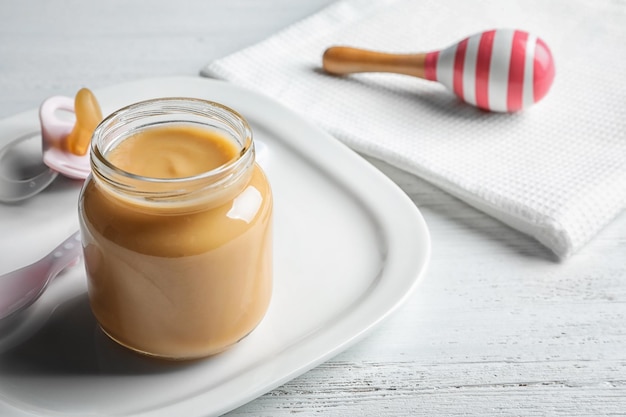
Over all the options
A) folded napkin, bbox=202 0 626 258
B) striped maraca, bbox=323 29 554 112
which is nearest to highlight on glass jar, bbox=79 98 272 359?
folded napkin, bbox=202 0 626 258

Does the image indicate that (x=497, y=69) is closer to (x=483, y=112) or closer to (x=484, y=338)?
(x=483, y=112)

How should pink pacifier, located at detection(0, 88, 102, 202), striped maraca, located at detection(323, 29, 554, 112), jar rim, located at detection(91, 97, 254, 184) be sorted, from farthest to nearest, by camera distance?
striped maraca, located at detection(323, 29, 554, 112) < pink pacifier, located at detection(0, 88, 102, 202) < jar rim, located at detection(91, 97, 254, 184)

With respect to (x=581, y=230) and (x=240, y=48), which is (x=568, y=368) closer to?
(x=581, y=230)

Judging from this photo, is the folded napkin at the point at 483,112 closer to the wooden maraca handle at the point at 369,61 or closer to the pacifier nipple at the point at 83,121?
the wooden maraca handle at the point at 369,61

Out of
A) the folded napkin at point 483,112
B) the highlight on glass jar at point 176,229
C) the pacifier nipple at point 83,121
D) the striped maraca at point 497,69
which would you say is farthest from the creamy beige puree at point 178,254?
the striped maraca at point 497,69

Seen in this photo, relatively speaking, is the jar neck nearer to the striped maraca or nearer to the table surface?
the table surface

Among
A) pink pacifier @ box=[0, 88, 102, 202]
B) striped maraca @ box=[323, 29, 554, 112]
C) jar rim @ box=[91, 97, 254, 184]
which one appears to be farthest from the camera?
striped maraca @ box=[323, 29, 554, 112]

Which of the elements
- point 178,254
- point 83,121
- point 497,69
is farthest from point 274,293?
point 497,69
